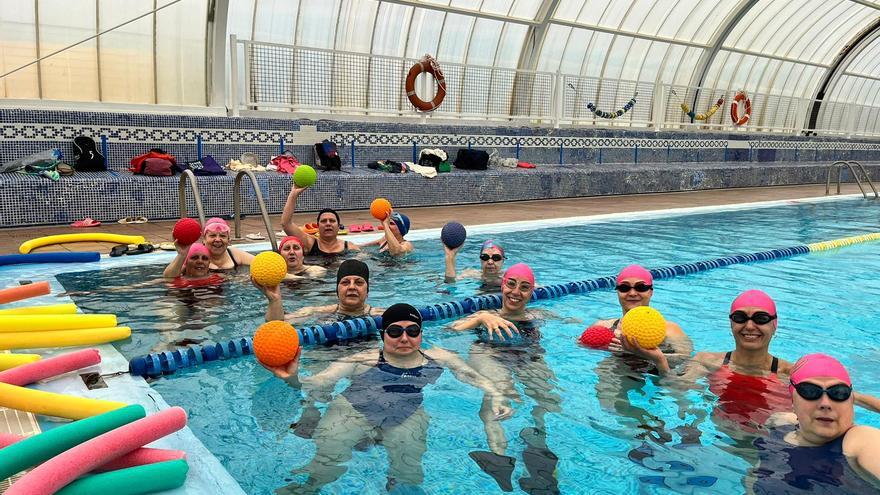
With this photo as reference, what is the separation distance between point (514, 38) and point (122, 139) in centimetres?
1246

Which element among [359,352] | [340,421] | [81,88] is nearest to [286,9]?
[81,88]

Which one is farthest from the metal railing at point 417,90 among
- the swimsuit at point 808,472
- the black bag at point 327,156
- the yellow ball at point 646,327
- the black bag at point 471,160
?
the swimsuit at point 808,472

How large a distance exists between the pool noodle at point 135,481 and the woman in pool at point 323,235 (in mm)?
4568

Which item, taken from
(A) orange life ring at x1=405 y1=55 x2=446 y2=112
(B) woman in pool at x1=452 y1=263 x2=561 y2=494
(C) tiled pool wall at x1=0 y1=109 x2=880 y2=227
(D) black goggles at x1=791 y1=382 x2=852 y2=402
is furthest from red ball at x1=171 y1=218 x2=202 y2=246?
(A) orange life ring at x1=405 y1=55 x2=446 y2=112

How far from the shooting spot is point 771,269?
25.8 ft

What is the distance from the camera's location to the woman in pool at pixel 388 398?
119 inches

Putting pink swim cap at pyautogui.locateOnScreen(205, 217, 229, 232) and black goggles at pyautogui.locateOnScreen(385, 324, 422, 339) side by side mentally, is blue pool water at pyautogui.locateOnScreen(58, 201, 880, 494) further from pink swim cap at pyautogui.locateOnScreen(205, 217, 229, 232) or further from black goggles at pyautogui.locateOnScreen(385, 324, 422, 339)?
pink swim cap at pyautogui.locateOnScreen(205, 217, 229, 232)

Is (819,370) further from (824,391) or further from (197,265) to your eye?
(197,265)

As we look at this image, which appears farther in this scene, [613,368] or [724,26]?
[724,26]

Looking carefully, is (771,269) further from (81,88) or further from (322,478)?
(81,88)

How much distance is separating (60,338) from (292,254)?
8.53 feet

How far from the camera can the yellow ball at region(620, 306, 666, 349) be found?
3.52 metres

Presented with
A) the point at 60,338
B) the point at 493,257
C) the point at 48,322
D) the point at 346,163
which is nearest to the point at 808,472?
the point at 493,257

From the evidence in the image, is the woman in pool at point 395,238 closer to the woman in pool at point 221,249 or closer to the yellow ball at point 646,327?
the woman in pool at point 221,249
